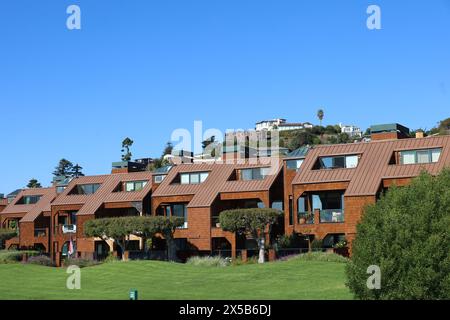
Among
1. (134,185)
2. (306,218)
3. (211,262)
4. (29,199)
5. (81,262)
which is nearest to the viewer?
(211,262)

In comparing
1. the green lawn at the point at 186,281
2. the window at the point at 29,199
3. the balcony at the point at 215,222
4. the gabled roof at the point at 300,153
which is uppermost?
the gabled roof at the point at 300,153

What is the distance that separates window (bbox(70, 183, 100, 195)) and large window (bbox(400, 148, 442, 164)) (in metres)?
29.7

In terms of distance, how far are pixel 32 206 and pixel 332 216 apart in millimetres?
36851

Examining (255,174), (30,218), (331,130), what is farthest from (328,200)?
(331,130)

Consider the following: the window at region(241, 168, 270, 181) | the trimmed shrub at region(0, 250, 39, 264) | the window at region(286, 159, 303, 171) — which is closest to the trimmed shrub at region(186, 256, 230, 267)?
the window at region(241, 168, 270, 181)

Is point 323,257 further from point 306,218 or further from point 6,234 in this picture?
point 6,234

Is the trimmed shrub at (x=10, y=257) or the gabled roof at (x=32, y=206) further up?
the gabled roof at (x=32, y=206)

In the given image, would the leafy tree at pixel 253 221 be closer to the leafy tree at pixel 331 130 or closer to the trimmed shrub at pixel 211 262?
the trimmed shrub at pixel 211 262

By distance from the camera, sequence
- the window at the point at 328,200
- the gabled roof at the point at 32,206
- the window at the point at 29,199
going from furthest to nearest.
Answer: the window at the point at 29,199 < the gabled roof at the point at 32,206 < the window at the point at 328,200

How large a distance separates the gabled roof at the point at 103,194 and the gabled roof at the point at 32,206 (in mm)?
4545

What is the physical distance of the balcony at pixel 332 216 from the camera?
52.0m

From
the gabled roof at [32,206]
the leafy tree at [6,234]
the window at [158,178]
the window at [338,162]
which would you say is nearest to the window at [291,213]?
the window at [338,162]

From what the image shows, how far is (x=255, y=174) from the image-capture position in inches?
2301
